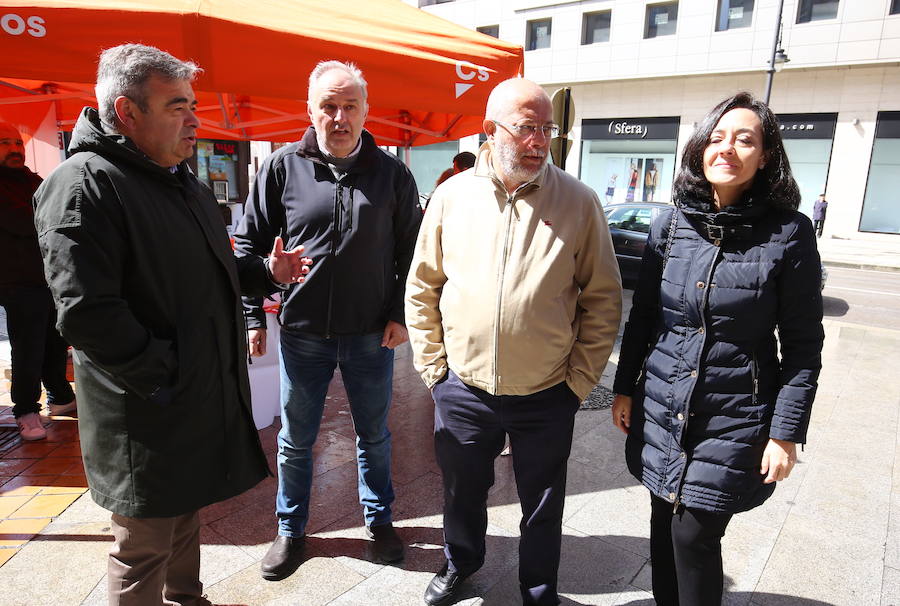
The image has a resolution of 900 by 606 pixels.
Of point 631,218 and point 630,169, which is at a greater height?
point 630,169

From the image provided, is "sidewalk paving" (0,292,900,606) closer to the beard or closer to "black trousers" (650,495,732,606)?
"black trousers" (650,495,732,606)

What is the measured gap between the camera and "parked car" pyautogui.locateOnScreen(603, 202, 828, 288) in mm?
10008

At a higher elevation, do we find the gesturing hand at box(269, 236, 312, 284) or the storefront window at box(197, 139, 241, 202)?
the storefront window at box(197, 139, 241, 202)

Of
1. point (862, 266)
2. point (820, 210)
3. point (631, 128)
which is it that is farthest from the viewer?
point (631, 128)

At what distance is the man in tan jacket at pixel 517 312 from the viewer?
2.06 metres

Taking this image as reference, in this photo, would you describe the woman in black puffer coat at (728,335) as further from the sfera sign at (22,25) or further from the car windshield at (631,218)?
the car windshield at (631,218)

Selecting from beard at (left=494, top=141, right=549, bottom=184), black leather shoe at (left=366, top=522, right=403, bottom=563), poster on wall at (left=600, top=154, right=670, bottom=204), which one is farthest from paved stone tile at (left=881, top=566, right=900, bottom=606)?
poster on wall at (left=600, top=154, right=670, bottom=204)

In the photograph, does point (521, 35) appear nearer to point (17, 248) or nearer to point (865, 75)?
point (865, 75)

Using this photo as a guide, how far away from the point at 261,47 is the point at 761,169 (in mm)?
2436

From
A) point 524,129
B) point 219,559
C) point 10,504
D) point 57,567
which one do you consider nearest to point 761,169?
point 524,129

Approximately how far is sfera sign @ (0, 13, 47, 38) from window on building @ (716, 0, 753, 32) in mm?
22718

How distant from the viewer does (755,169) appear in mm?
1833

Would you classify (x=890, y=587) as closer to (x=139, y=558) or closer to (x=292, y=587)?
(x=292, y=587)

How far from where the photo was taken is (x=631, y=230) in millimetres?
10289
